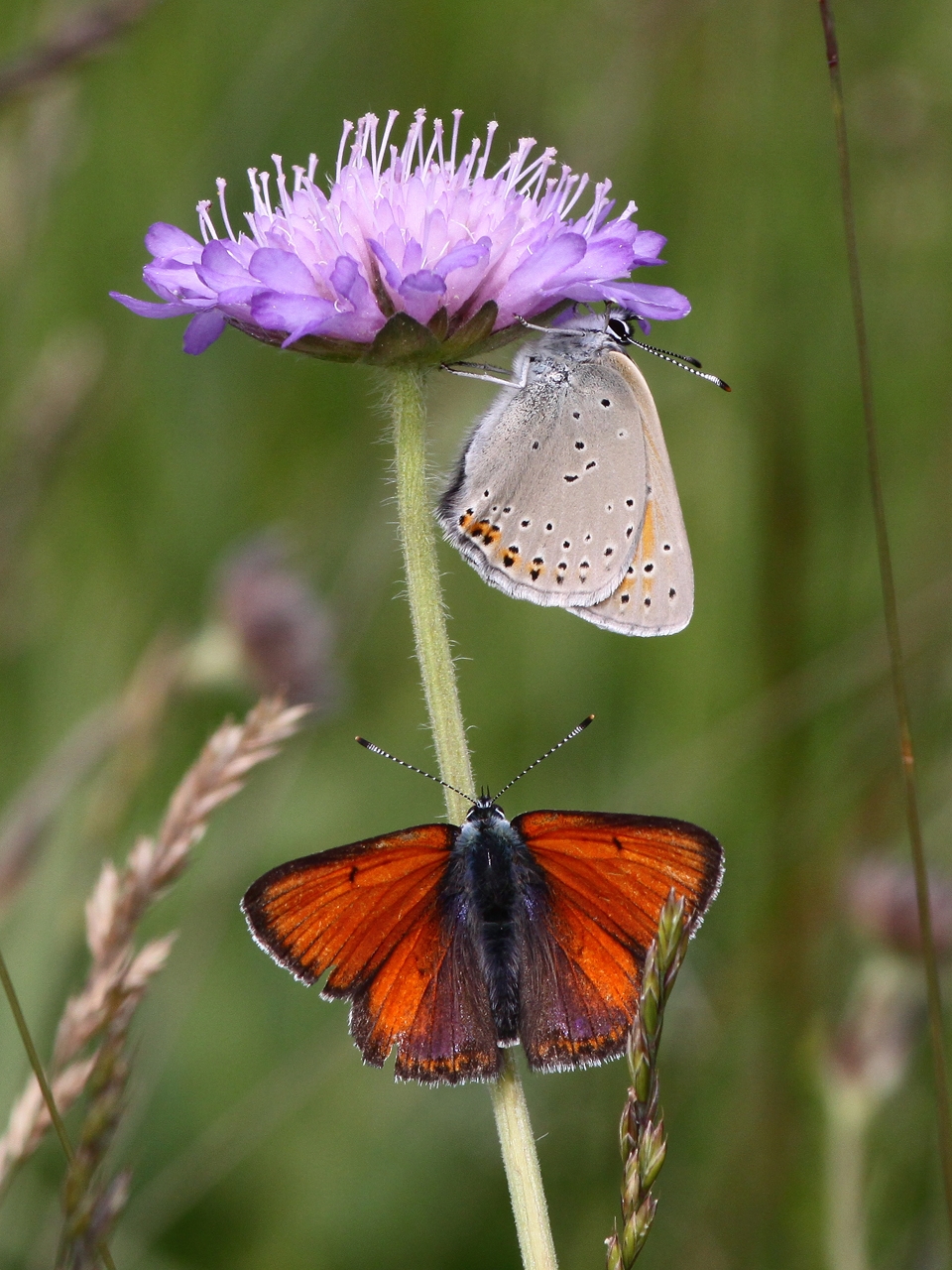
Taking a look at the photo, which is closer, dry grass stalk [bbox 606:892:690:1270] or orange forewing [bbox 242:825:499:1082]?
dry grass stalk [bbox 606:892:690:1270]

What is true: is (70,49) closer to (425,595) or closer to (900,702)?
(425,595)

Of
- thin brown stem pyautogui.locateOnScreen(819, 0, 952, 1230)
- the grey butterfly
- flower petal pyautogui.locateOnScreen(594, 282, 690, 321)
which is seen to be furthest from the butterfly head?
flower petal pyautogui.locateOnScreen(594, 282, 690, 321)

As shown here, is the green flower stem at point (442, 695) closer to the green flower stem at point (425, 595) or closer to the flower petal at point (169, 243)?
the green flower stem at point (425, 595)

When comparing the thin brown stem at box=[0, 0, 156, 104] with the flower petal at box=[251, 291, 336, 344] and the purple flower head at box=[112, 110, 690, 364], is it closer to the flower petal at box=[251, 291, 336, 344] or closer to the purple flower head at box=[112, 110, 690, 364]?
the purple flower head at box=[112, 110, 690, 364]

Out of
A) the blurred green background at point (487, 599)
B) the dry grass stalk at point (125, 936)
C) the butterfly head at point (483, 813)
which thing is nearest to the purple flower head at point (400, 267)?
the dry grass stalk at point (125, 936)

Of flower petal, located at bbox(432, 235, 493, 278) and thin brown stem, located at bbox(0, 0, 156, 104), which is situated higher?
thin brown stem, located at bbox(0, 0, 156, 104)

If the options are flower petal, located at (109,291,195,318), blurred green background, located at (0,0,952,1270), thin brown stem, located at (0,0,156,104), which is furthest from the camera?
blurred green background, located at (0,0,952,1270)

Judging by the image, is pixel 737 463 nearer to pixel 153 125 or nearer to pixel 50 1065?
pixel 153 125
